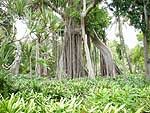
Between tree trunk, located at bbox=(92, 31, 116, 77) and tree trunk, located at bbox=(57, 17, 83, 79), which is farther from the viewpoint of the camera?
tree trunk, located at bbox=(92, 31, 116, 77)

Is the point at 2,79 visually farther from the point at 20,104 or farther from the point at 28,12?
the point at 20,104

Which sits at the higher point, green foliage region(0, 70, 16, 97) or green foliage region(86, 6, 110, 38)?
green foliage region(86, 6, 110, 38)

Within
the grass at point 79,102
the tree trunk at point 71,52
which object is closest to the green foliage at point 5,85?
the grass at point 79,102

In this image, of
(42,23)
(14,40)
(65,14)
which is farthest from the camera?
(65,14)

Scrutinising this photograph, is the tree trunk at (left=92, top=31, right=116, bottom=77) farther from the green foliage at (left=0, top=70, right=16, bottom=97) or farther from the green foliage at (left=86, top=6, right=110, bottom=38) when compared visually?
the green foliage at (left=0, top=70, right=16, bottom=97)

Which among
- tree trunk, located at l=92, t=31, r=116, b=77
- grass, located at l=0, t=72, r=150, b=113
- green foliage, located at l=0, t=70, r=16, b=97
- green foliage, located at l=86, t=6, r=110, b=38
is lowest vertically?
grass, located at l=0, t=72, r=150, b=113

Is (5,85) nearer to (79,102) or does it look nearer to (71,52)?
(79,102)

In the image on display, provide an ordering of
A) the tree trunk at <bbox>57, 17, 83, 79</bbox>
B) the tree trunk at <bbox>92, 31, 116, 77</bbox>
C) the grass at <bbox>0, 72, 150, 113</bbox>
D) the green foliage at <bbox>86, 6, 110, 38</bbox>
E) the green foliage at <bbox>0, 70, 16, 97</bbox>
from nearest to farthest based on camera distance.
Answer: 1. the grass at <bbox>0, 72, 150, 113</bbox>
2. the green foliage at <bbox>0, 70, 16, 97</bbox>
3. the tree trunk at <bbox>57, 17, 83, 79</bbox>
4. the green foliage at <bbox>86, 6, 110, 38</bbox>
5. the tree trunk at <bbox>92, 31, 116, 77</bbox>

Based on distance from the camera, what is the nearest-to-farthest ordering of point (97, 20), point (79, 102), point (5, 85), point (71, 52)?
point (79, 102), point (5, 85), point (71, 52), point (97, 20)

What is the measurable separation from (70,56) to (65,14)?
234 centimetres

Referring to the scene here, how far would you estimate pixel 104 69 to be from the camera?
1959cm

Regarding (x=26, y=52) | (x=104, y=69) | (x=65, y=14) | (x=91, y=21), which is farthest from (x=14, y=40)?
(x=104, y=69)

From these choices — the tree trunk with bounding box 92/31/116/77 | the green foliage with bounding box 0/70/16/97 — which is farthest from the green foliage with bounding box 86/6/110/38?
the green foliage with bounding box 0/70/16/97

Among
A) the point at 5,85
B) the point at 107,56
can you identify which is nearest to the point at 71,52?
the point at 107,56
